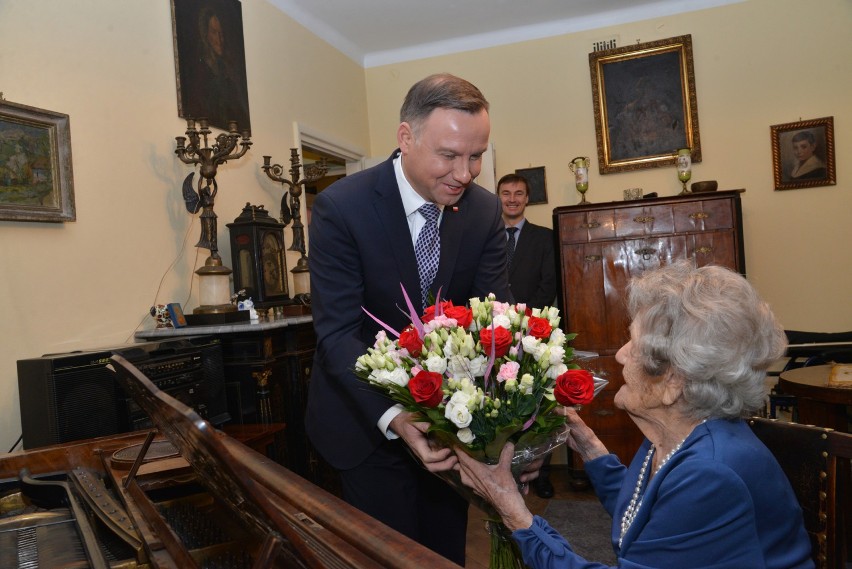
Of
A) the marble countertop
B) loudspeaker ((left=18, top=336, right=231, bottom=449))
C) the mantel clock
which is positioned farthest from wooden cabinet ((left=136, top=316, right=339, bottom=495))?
loudspeaker ((left=18, top=336, right=231, bottom=449))

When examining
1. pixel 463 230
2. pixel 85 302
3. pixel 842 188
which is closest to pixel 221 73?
pixel 85 302

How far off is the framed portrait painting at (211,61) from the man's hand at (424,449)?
10.0ft

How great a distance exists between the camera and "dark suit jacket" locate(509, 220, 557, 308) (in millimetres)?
4930

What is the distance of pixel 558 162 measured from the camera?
601cm

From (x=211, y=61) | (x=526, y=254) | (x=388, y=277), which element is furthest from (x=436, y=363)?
(x=526, y=254)

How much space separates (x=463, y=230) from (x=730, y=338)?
92 cm

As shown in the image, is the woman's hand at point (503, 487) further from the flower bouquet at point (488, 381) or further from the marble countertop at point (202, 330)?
the marble countertop at point (202, 330)

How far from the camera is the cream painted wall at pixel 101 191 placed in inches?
110

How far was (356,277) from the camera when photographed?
188cm

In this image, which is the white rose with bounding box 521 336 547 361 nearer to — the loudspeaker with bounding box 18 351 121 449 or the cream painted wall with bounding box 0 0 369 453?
the loudspeaker with bounding box 18 351 121 449

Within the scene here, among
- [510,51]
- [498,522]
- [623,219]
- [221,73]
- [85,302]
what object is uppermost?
[510,51]

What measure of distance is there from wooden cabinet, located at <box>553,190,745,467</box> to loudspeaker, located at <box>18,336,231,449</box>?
2924 mm

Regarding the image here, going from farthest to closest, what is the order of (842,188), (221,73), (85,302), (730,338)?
1. (842,188)
2. (221,73)
3. (85,302)
4. (730,338)

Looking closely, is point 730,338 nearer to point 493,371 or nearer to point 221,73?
point 493,371
